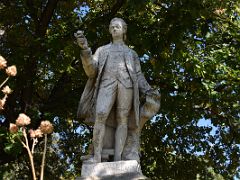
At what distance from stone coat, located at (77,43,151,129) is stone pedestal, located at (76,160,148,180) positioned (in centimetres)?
62

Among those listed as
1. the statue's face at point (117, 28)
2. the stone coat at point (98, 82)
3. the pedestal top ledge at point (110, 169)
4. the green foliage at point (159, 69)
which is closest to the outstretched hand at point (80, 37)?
the stone coat at point (98, 82)

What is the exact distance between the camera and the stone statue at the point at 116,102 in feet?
17.9

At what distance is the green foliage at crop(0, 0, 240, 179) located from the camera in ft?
30.0

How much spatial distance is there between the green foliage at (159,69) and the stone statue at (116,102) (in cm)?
243

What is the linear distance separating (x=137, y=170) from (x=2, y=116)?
6.87 m

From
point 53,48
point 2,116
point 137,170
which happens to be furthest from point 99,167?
point 2,116

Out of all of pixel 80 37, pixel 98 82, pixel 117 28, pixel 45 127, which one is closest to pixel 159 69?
pixel 117 28

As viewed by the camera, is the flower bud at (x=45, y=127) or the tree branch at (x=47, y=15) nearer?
the flower bud at (x=45, y=127)

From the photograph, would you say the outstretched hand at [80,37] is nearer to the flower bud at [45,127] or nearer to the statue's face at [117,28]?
the statue's face at [117,28]

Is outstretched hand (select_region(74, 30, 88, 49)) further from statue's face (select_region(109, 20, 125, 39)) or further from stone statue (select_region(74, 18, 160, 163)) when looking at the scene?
statue's face (select_region(109, 20, 125, 39))

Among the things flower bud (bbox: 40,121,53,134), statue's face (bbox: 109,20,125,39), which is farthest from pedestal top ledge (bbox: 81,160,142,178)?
flower bud (bbox: 40,121,53,134)

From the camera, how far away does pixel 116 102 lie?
5641mm

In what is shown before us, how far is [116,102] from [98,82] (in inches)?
13.2

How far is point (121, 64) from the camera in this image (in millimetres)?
5738
